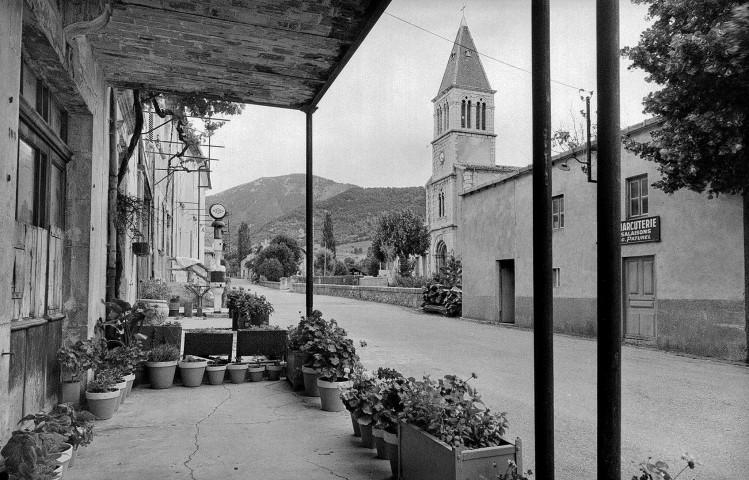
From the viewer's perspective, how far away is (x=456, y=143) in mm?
55938

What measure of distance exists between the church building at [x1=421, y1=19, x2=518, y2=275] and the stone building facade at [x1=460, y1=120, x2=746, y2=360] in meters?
33.3

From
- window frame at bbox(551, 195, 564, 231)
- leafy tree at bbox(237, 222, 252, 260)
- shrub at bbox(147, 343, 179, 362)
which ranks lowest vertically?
shrub at bbox(147, 343, 179, 362)

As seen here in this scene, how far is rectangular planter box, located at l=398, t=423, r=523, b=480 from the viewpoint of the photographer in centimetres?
277

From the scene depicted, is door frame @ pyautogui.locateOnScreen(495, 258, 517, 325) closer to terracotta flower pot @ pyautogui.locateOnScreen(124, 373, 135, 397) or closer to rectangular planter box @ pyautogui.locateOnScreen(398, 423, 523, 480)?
terracotta flower pot @ pyautogui.locateOnScreen(124, 373, 135, 397)

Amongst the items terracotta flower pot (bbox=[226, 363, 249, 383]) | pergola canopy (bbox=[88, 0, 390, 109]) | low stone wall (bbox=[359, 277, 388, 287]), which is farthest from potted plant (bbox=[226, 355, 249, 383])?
low stone wall (bbox=[359, 277, 388, 287])

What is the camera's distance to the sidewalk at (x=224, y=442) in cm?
383

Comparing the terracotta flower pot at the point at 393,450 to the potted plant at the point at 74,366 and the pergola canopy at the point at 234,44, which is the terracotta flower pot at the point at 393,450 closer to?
the potted plant at the point at 74,366

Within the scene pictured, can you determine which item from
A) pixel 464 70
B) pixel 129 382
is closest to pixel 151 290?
pixel 129 382

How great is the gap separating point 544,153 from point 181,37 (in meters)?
4.03

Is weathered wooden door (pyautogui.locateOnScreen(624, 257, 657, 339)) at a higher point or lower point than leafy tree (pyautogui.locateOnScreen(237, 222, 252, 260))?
lower

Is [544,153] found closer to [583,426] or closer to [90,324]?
[583,426]

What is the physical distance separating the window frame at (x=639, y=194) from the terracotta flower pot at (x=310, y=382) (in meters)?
10.1

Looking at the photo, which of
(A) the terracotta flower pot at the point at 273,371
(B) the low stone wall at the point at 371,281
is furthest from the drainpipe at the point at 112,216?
(B) the low stone wall at the point at 371,281

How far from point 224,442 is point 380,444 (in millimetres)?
1398
